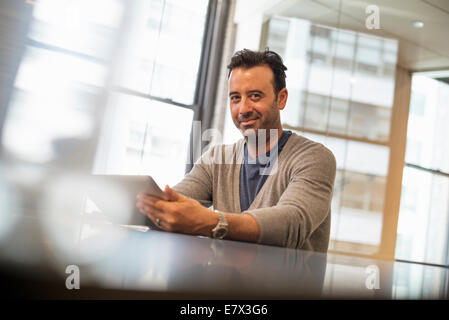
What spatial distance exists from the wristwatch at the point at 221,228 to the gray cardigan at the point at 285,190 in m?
0.09

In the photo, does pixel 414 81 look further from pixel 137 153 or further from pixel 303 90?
pixel 137 153

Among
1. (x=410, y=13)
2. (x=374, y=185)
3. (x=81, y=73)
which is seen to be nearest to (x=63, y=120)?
(x=81, y=73)

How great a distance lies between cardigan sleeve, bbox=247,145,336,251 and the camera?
1.05 m

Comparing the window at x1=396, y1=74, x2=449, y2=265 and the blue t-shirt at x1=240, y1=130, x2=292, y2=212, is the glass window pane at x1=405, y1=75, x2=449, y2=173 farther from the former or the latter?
the blue t-shirt at x1=240, y1=130, x2=292, y2=212

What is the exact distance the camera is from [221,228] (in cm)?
101

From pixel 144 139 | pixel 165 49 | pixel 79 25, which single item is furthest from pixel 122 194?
pixel 165 49

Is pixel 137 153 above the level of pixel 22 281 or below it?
above

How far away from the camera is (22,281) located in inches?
7.7

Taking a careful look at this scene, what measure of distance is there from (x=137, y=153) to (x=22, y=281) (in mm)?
3452

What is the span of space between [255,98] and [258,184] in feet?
1.30

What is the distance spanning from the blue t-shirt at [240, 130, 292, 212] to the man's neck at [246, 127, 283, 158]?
0.12 ft

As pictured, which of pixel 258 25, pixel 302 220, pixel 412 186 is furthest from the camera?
A: pixel 412 186

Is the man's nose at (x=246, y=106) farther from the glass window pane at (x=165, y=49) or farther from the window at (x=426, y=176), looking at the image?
the window at (x=426, y=176)

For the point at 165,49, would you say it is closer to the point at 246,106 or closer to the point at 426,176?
the point at 246,106
